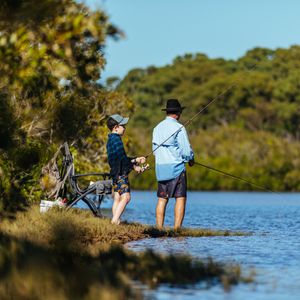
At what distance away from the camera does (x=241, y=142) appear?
61.5 meters

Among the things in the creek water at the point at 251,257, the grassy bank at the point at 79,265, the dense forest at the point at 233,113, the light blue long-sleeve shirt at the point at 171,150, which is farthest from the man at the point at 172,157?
the dense forest at the point at 233,113

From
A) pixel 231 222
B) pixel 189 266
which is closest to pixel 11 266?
pixel 189 266

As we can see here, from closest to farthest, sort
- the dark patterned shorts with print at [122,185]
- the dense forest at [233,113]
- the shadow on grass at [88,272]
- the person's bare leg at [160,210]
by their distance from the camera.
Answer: the shadow on grass at [88,272], the dark patterned shorts with print at [122,185], the person's bare leg at [160,210], the dense forest at [233,113]

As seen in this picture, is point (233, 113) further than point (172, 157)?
Yes

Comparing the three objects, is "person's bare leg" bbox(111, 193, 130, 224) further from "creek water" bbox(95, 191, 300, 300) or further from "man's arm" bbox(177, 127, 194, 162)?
"man's arm" bbox(177, 127, 194, 162)

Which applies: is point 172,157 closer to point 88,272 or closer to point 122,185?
point 122,185

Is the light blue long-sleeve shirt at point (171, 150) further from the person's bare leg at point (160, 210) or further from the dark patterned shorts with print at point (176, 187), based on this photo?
the person's bare leg at point (160, 210)

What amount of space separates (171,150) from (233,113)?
69.7m

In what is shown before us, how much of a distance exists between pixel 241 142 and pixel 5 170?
46791 millimetres

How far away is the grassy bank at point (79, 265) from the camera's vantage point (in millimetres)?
8195

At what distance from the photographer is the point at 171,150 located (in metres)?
15.0

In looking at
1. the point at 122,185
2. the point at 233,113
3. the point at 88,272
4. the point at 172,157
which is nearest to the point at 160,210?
the point at 172,157

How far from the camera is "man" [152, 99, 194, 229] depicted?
14930 mm

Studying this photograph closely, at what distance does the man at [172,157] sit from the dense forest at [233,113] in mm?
14660
